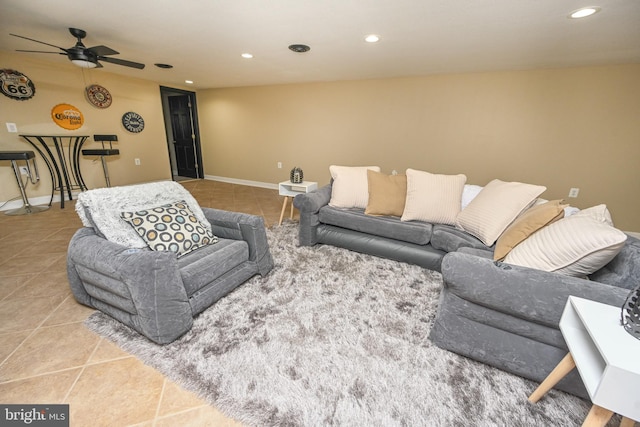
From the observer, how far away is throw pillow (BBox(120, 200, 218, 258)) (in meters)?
1.65

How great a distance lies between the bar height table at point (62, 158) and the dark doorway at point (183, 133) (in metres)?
1.86

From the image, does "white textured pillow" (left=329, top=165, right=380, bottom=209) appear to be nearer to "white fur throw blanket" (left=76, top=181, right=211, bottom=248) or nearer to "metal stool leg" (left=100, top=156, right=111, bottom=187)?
"white fur throw blanket" (left=76, top=181, right=211, bottom=248)

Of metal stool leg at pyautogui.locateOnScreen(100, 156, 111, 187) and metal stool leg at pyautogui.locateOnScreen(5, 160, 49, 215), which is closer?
metal stool leg at pyautogui.locateOnScreen(5, 160, 49, 215)

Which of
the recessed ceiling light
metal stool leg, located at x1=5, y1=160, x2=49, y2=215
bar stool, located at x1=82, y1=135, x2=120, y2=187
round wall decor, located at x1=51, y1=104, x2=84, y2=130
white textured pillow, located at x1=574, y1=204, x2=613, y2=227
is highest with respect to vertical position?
the recessed ceiling light

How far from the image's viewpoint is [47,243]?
2691 mm

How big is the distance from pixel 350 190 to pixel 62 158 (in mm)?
4567

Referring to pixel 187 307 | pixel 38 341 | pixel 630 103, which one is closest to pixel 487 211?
pixel 187 307

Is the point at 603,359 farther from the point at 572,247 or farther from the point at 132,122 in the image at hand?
the point at 132,122

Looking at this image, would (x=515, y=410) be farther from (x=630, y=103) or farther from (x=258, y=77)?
(x=258, y=77)

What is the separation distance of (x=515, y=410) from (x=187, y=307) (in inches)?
68.2

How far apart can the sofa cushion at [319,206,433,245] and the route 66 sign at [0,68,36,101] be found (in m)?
4.59

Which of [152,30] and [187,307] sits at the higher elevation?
[152,30]

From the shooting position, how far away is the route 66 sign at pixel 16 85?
3396 millimetres

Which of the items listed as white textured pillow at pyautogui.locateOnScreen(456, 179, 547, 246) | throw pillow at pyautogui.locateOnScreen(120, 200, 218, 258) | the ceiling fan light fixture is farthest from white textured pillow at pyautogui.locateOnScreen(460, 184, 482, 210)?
the ceiling fan light fixture
